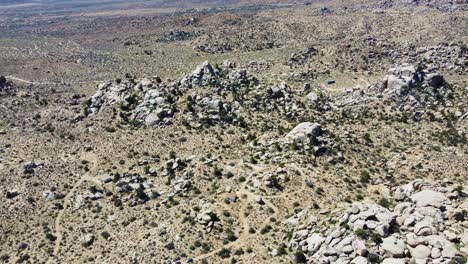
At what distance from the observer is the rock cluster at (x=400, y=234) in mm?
32594

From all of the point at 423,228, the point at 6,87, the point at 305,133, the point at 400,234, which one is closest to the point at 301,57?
the point at 305,133

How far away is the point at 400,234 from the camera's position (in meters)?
35.2

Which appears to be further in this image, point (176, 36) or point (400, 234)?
point (176, 36)

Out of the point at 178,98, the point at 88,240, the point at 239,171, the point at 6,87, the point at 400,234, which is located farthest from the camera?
the point at 6,87

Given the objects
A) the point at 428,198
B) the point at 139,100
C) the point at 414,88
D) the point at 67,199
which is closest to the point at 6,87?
the point at 139,100

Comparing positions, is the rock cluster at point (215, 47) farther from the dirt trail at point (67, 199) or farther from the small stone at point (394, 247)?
the small stone at point (394, 247)

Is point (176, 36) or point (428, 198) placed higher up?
point (428, 198)

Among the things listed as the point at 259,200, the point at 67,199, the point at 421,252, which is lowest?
the point at 67,199

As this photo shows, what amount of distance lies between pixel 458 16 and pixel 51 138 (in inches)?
5546

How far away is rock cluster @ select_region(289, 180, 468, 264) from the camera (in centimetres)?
3259

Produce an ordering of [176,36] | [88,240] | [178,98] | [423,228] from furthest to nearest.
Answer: [176,36] → [178,98] → [88,240] → [423,228]

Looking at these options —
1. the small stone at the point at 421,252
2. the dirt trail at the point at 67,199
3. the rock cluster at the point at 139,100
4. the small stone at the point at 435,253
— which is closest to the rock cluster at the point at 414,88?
the rock cluster at the point at 139,100

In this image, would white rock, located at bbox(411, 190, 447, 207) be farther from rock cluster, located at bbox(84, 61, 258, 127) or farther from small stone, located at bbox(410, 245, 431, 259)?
rock cluster, located at bbox(84, 61, 258, 127)

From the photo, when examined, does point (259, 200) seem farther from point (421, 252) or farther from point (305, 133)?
point (421, 252)
